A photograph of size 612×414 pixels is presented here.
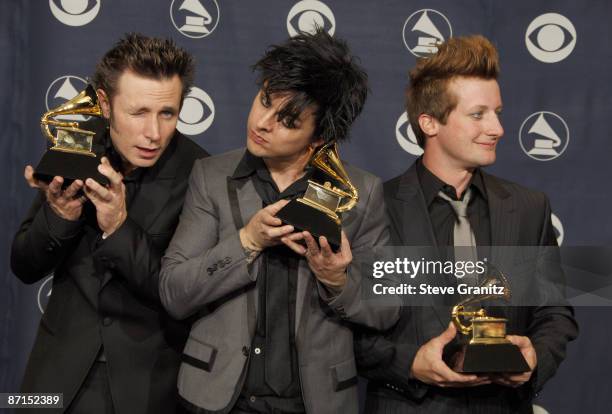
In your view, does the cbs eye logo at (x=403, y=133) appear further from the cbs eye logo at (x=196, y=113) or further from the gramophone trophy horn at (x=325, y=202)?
the gramophone trophy horn at (x=325, y=202)

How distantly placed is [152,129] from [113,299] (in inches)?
21.6

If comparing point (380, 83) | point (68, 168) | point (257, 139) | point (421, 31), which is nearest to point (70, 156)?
point (68, 168)

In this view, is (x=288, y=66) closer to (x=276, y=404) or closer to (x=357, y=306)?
(x=357, y=306)

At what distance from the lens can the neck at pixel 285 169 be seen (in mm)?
2668

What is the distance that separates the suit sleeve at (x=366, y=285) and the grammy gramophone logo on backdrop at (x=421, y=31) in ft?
4.18

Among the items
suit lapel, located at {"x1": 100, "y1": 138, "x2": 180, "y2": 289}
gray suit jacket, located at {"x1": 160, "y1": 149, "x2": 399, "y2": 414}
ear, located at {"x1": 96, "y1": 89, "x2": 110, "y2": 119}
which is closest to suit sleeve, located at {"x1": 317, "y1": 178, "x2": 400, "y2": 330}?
gray suit jacket, located at {"x1": 160, "y1": 149, "x2": 399, "y2": 414}

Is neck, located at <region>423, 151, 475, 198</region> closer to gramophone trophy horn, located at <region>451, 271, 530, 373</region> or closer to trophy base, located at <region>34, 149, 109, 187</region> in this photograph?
gramophone trophy horn, located at <region>451, 271, 530, 373</region>

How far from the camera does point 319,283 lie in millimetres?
2520

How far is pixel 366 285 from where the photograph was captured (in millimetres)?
2660

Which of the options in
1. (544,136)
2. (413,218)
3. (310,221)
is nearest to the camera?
(310,221)

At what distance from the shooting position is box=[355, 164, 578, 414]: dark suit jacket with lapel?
2.73 metres

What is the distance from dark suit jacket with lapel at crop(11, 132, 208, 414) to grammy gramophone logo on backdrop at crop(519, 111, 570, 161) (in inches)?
69.5

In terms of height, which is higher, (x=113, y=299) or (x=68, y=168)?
(x=68, y=168)

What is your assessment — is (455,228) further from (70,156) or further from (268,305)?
(70,156)
